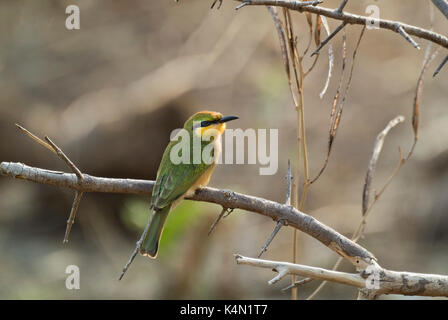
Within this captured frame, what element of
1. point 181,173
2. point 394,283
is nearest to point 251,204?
point 394,283

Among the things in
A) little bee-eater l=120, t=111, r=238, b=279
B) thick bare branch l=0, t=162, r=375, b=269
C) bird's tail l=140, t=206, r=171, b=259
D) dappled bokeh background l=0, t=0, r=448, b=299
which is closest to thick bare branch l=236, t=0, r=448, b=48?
thick bare branch l=0, t=162, r=375, b=269

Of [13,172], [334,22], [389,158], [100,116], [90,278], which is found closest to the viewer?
[13,172]

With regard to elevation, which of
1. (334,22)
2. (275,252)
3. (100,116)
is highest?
(334,22)

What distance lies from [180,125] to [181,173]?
9.29ft

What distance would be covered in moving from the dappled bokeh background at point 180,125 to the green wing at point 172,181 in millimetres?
1373

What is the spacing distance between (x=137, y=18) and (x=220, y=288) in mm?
3730

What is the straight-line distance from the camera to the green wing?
2.68 metres

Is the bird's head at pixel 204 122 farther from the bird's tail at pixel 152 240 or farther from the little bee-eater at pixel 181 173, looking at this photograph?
the bird's tail at pixel 152 240

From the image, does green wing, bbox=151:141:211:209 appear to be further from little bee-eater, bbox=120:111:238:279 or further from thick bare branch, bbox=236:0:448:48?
thick bare branch, bbox=236:0:448:48

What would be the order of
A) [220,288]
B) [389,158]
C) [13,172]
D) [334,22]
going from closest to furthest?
1. [13,172]
2. [220,288]
3. [389,158]
4. [334,22]

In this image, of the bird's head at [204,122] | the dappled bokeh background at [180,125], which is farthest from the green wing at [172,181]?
the dappled bokeh background at [180,125]
